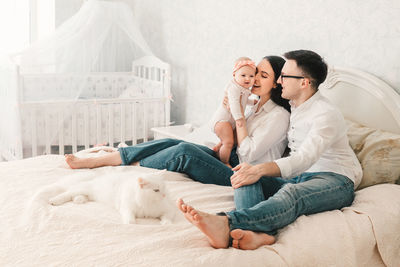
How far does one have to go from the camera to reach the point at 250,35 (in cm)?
312

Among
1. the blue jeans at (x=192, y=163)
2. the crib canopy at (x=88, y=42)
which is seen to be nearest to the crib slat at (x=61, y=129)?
the crib canopy at (x=88, y=42)

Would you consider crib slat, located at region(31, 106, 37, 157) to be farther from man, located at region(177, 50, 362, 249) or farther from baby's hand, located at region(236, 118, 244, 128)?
man, located at region(177, 50, 362, 249)

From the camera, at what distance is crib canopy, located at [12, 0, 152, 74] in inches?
150

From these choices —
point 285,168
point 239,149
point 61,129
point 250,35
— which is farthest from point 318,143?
point 61,129

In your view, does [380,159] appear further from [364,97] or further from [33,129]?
[33,129]

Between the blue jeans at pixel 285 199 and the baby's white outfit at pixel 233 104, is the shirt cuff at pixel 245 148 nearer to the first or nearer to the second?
the baby's white outfit at pixel 233 104

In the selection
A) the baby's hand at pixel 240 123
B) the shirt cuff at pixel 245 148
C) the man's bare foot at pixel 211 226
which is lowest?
the man's bare foot at pixel 211 226

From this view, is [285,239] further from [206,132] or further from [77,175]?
[206,132]

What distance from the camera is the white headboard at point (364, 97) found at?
2.12 m

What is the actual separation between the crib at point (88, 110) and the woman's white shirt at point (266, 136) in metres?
1.86

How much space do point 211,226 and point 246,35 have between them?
2067 millimetres

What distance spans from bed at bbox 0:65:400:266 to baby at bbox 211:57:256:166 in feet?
1.00

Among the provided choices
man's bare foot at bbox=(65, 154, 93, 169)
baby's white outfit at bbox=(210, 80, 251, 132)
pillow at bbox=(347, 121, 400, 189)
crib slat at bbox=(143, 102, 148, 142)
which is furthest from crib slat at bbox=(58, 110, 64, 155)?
pillow at bbox=(347, 121, 400, 189)

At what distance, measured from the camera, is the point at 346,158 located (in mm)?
1917
